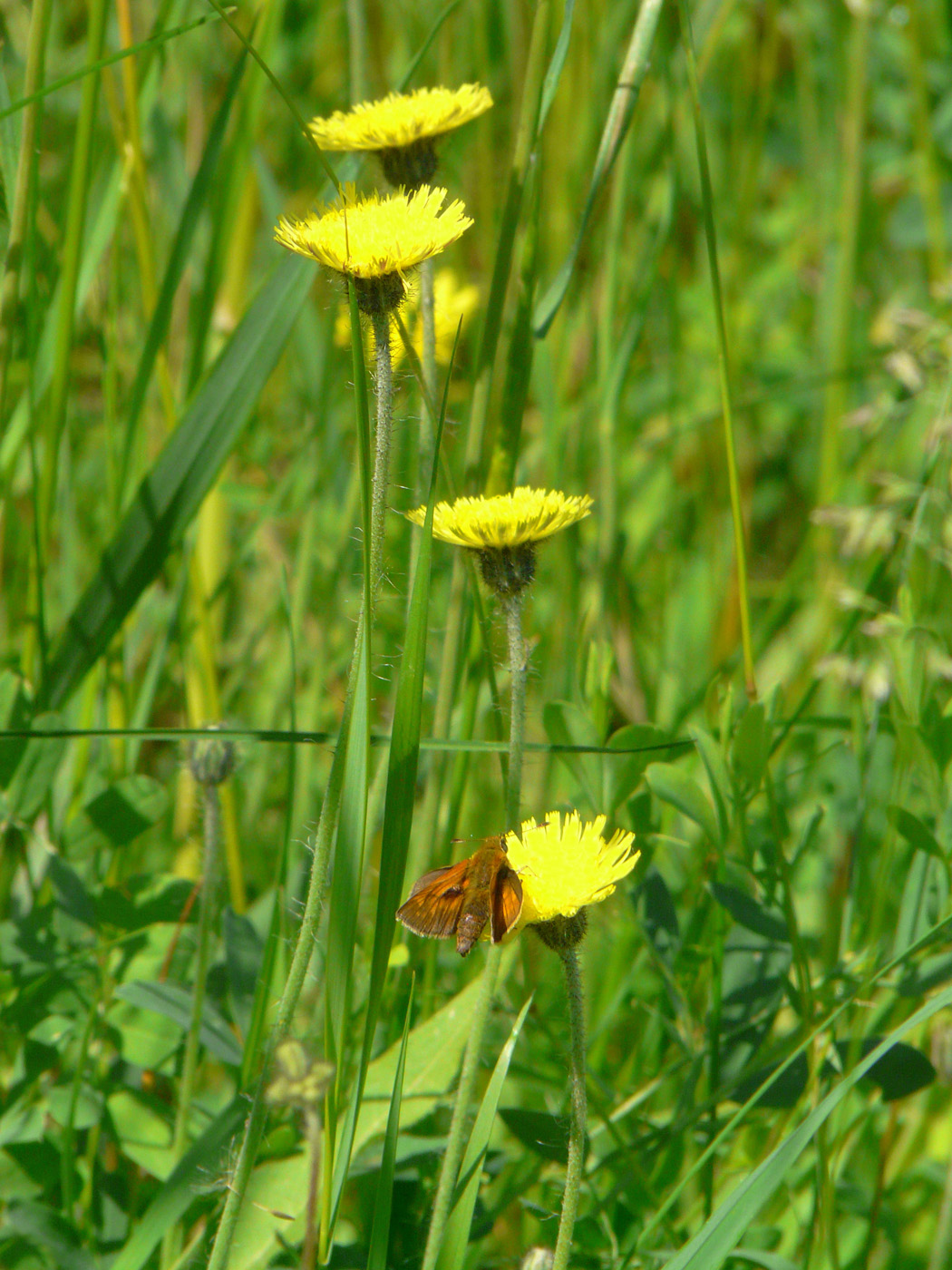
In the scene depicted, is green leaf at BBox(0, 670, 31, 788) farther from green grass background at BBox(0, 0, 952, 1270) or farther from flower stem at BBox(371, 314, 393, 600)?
flower stem at BBox(371, 314, 393, 600)

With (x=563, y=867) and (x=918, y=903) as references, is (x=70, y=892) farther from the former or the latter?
(x=918, y=903)

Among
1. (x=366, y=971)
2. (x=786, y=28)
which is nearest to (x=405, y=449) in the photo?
(x=366, y=971)

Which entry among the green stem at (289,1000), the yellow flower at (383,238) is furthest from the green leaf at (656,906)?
the yellow flower at (383,238)

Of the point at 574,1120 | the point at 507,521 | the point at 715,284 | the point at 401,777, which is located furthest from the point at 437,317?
the point at 574,1120

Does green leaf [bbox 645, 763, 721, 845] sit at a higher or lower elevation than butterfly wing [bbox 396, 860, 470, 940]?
higher

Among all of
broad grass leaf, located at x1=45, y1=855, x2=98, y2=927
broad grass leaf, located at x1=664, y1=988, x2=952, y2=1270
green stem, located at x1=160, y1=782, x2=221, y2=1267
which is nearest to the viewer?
broad grass leaf, located at x1=664, y1=988, x2=952, y2=1270

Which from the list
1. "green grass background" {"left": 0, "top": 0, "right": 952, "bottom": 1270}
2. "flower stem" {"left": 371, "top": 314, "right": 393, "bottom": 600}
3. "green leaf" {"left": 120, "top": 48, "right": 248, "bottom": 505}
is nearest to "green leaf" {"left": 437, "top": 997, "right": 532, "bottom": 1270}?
"green grass background" {"left": 0, "top": 0, "right": 952, "bottom": 1270}

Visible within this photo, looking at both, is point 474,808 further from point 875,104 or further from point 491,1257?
point 875,104
